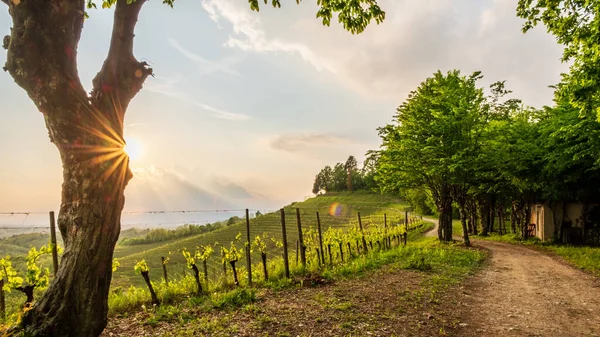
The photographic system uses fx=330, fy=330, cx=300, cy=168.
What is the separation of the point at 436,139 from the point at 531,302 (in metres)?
12.8

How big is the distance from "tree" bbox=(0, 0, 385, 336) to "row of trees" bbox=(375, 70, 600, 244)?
17788 mm

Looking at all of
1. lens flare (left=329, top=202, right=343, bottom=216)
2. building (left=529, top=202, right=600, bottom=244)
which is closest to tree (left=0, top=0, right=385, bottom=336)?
building (left=529, top=202, right=600, bottom=244)

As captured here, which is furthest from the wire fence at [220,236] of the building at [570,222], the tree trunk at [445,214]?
the building at [570,222]

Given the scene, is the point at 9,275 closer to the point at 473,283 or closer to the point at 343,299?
the point at 343,299

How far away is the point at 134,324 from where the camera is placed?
22.3 feet

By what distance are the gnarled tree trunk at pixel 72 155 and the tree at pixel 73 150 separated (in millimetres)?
10

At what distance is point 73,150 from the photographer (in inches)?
168

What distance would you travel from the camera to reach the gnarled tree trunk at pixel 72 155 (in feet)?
13.4

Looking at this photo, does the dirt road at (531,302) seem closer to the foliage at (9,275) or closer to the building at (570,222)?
the foliage at (9,275)

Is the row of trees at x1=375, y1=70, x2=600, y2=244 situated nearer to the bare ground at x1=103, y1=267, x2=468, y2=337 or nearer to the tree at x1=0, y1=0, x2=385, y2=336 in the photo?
the bare ground at x1=103, y1=267, x2=468, y2=337

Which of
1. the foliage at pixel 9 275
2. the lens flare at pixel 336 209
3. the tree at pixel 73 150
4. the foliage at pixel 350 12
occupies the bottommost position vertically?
the lens flare at pixel 336 209

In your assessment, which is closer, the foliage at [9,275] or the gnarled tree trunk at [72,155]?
the gnarled tree trunk at [72,155]

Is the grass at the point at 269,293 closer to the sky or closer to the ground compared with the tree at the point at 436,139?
closer to the ground

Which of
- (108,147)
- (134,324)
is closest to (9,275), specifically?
(134,324)
